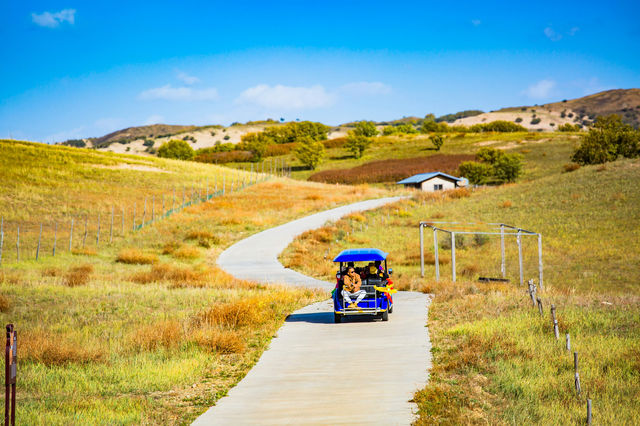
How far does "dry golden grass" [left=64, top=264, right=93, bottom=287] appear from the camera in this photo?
25.2 meters

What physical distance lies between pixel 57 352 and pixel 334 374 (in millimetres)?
5594

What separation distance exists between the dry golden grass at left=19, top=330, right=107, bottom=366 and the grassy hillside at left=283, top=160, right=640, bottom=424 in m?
6.73

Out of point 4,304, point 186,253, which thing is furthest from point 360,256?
point 186,253

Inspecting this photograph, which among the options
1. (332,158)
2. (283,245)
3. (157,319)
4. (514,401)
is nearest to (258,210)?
(283,245)

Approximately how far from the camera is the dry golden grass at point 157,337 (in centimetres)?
1309

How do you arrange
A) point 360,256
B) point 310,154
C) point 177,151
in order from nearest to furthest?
point 360,256 → point 310,154 → point 177,151

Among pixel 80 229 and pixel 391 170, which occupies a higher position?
pixel 391 170

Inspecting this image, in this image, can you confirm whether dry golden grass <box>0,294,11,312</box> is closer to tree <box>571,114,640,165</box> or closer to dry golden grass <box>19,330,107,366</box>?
dry golden grass <box>19,330,107,366</box>

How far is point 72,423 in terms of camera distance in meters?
7.99

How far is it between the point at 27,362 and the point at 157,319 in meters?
4.92

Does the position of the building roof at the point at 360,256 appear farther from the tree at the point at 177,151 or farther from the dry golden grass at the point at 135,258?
the tree at the point at 177,151

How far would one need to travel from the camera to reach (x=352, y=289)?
635 inches

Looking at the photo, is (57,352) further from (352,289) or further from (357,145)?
(357,145)

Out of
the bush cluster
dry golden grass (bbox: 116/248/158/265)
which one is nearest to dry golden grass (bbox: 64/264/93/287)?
dry golden grass (bbox: 116/248/158/265)
